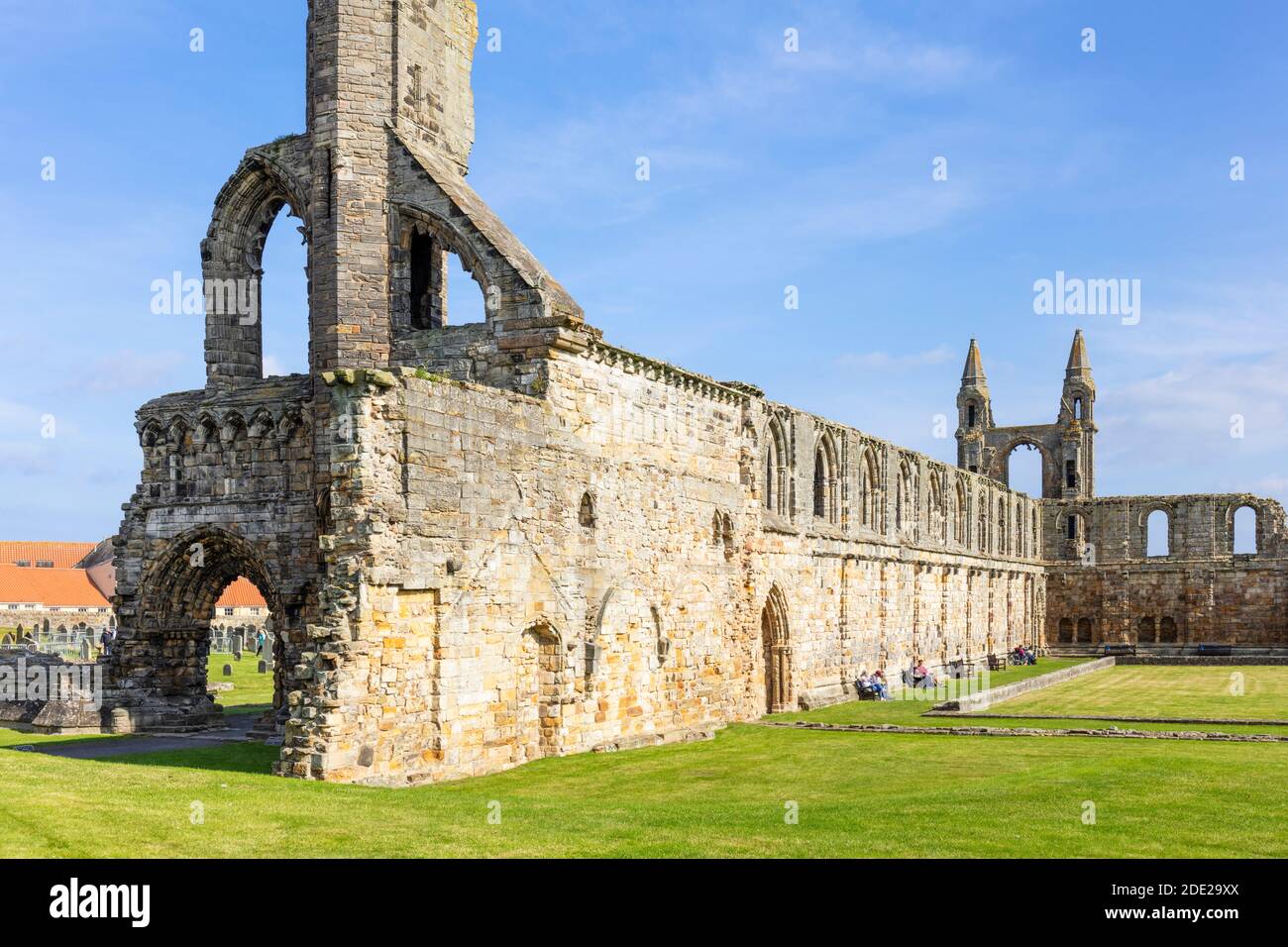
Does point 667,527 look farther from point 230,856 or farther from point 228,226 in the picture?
point 230,856

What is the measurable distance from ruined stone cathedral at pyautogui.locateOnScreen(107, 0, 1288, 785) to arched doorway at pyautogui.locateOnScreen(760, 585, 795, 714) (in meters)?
0.05

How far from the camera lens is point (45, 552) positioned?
76.6 meters

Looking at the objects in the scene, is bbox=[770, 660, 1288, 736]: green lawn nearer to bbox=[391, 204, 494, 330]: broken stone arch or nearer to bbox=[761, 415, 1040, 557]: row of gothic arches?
bbox=[761, 415, 1040, 557]: row of gothic arches

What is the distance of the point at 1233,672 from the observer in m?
44.2

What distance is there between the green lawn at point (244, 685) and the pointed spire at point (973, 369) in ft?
126

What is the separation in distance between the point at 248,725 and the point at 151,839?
1506cm

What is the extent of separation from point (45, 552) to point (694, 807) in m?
72.0

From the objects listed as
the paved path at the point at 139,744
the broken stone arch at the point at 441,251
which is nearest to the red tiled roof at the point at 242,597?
the paved path at the point at 139,744

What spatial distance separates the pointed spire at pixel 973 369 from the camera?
222 ft

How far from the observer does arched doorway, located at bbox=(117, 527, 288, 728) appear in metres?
24.6

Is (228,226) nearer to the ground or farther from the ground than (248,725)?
farther from the ground

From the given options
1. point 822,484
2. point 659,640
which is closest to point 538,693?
point 659,640
